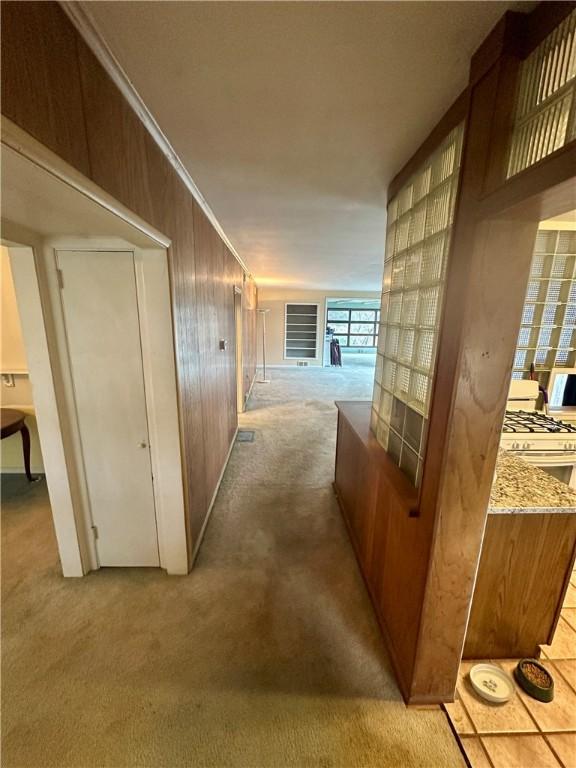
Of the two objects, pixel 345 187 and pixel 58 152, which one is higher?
pixel 345 187

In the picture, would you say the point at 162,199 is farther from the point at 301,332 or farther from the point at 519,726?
the point at 301,332

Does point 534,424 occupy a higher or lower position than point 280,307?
lower

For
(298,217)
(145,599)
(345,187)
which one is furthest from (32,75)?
(145,599)

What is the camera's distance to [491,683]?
140cm

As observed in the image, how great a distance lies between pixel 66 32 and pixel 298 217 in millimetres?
1856

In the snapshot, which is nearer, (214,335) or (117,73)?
(117,73)

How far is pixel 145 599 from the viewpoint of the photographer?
1822 millimetres

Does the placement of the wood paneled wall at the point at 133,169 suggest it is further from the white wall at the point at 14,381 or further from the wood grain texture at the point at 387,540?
the white wall at the point at 14,381

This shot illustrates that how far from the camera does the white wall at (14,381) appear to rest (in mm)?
2770

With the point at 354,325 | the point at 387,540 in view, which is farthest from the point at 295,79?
the point at 354,325

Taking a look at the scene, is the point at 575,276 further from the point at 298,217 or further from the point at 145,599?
the point at 145,599

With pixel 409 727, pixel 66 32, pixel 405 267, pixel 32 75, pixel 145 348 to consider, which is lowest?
pixel 409 727

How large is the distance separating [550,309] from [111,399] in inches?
135

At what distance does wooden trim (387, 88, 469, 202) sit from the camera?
1.10m
